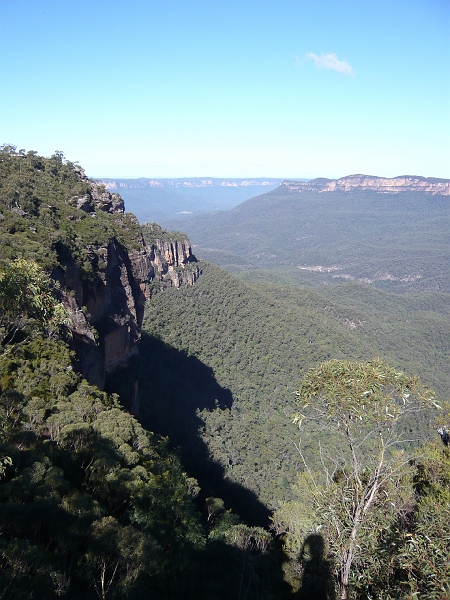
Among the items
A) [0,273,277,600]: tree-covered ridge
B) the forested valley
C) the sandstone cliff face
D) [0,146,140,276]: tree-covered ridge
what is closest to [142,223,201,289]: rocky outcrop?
the forested valley

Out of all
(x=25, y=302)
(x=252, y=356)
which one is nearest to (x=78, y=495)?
(x=25, y=302)

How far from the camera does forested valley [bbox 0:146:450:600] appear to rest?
28.5ft

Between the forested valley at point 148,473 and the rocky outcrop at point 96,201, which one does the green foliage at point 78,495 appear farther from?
the rocky outcrop at point 96,201

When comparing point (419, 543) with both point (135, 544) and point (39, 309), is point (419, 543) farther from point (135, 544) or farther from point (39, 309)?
point (39, 309)

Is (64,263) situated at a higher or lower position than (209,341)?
higher

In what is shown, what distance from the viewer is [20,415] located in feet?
43.9

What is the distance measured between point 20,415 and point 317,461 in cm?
2871

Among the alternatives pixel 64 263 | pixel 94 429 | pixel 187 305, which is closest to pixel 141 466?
pixel 94 429

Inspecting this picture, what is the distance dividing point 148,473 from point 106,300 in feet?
44.0

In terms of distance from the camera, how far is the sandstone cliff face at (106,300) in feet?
67.4

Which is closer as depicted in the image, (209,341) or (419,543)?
(419,543)

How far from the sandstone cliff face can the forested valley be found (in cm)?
17

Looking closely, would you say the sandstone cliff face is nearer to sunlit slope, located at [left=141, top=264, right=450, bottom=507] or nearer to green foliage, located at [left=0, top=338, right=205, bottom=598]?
green foliage, located at [left=0, top=338, right=205, bottom=598]

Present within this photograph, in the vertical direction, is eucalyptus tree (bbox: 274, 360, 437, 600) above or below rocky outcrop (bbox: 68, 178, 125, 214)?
below
